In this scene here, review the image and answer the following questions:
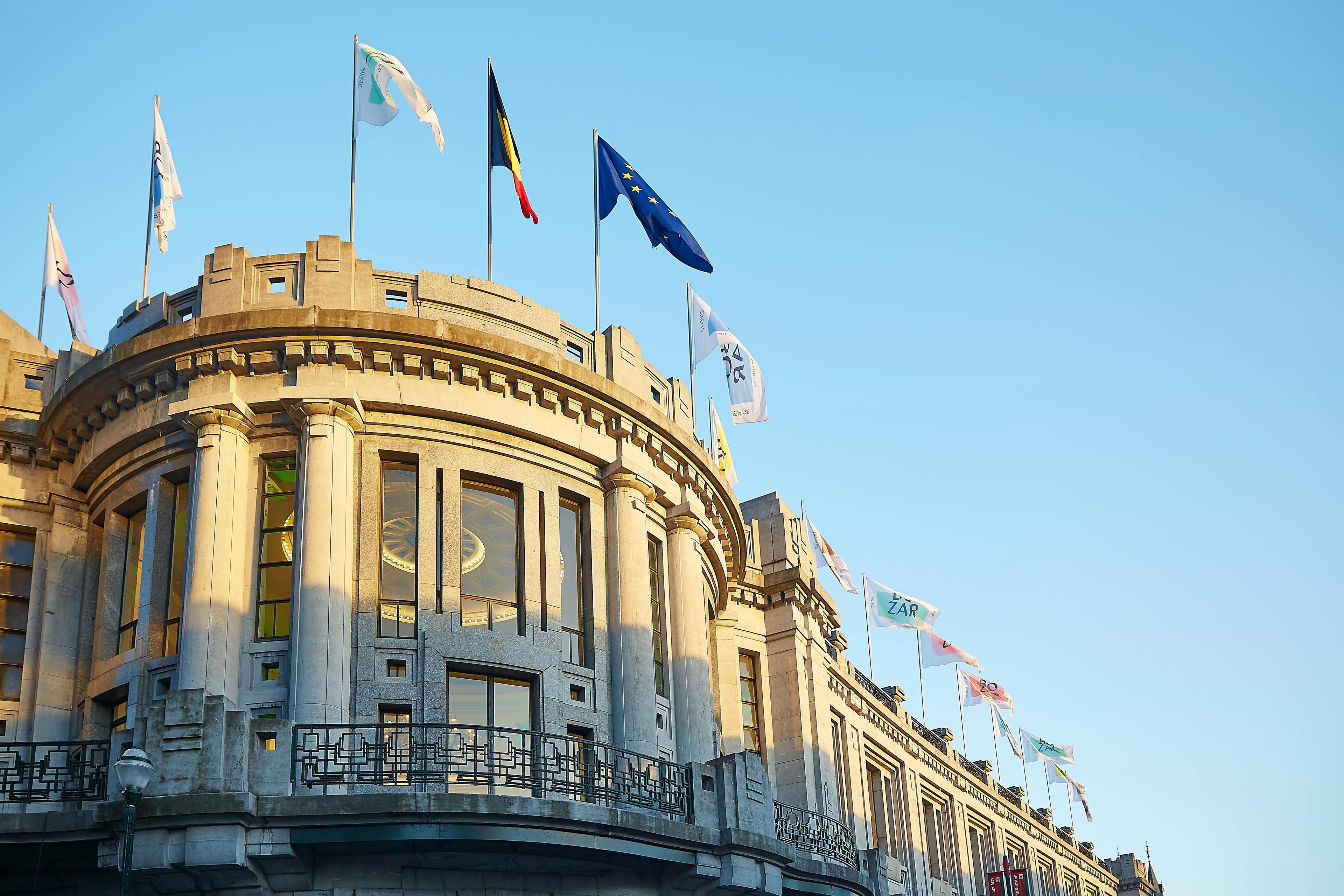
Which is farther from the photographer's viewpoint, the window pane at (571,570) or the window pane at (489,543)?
the window pane at (571,570)

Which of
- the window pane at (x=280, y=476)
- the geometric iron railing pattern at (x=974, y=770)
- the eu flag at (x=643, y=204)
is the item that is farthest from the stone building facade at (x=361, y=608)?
the geometric iron railing pattern at (x=974, y=770)

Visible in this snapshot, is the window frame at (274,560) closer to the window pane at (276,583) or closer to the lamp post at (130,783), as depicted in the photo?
the window pane at (276,583)

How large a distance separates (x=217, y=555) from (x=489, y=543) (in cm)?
458

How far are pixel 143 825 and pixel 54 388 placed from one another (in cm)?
1057

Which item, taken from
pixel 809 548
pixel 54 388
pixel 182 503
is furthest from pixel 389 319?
pixel 809 548

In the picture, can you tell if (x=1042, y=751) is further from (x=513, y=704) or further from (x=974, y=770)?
(x=513, y=704)

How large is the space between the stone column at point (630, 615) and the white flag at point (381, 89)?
819 centimetres

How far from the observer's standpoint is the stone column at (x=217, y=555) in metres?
22.2

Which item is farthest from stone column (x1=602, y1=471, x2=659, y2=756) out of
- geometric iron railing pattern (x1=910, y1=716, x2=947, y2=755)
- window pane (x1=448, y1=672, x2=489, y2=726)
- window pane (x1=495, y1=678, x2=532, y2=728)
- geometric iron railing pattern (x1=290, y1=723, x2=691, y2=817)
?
geometric iron railing pattern (x1=910, y1=716, x2=947, y2=755)

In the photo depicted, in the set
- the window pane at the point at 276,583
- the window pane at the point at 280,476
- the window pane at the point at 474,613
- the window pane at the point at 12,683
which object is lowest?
the window pane at the point at 12,683

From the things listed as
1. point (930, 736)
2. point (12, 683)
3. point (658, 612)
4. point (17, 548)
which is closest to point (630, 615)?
point (658, 612)

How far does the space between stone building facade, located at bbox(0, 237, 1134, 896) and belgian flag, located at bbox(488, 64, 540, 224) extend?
3.81 metres

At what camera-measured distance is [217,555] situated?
22.9 metres

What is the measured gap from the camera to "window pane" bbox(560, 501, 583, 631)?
83.6 ft
